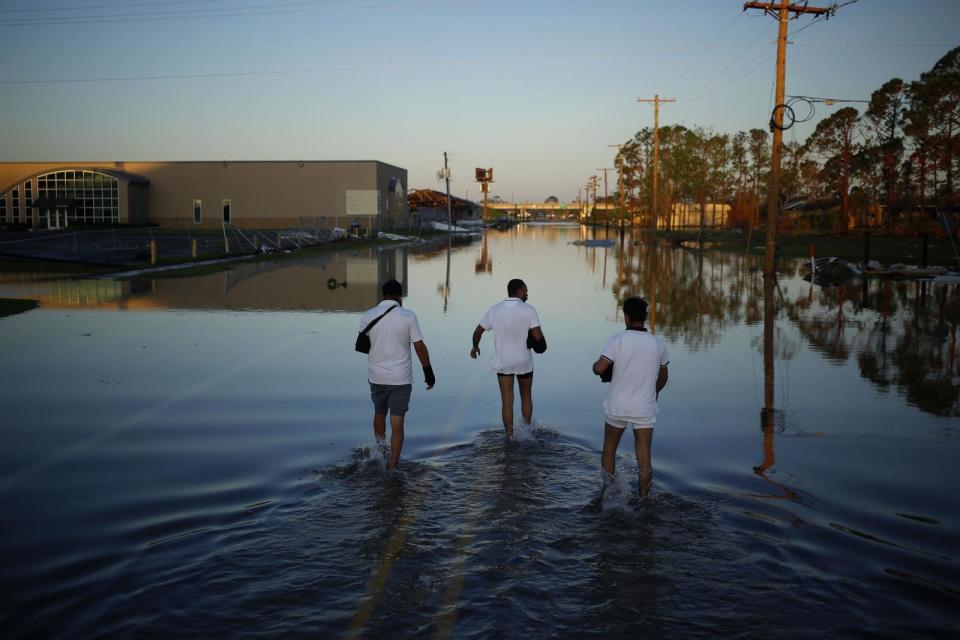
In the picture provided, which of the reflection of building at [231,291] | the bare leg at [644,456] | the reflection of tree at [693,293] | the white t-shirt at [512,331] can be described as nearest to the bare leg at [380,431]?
the white t-shirt at [512,331]

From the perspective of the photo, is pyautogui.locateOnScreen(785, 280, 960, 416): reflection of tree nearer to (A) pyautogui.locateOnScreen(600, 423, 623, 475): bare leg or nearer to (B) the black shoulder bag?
(A) pyautogui.locateOnScreen(600, 423, 623, 475): bare leg

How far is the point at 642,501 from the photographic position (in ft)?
22.9

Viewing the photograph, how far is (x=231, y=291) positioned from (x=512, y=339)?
1757 centimetres

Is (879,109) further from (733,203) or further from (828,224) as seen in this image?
(733,203)

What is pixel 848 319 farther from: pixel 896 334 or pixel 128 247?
pixel 128 247

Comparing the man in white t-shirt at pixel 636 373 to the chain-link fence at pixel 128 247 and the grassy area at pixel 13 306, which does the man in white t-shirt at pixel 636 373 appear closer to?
the grassy area at pixel 13 306

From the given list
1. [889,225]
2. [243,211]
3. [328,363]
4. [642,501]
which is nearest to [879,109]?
[889,225]

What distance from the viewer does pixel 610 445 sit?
712cm

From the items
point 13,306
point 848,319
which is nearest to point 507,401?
point 848,319

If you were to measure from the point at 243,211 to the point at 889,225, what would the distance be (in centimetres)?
5232

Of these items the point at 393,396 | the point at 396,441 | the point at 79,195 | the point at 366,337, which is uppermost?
the point at 79,195

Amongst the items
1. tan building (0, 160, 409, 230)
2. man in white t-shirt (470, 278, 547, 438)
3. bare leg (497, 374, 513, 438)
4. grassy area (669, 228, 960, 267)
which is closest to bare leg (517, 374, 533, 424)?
man in white t-shirt (470, 278, 547, 438)

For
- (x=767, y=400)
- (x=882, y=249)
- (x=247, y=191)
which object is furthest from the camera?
(x=247, y=191)

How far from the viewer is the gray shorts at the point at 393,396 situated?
7766mm
